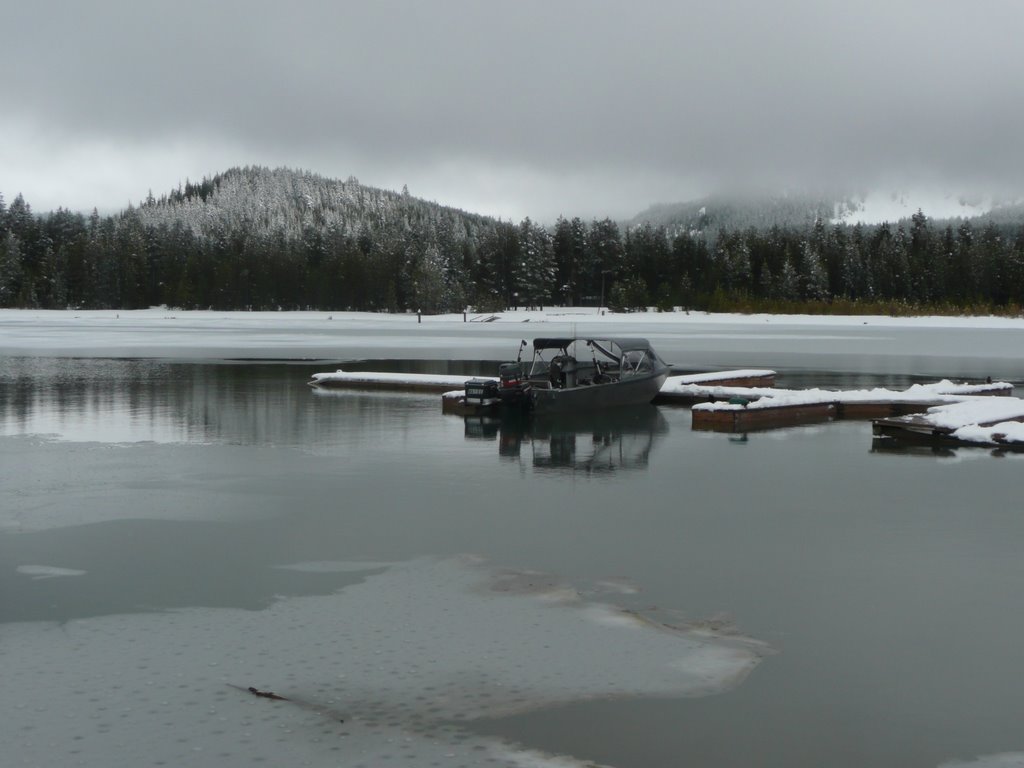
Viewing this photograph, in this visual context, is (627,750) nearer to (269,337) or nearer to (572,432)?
(572,432)

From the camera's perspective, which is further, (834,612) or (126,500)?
(126,500)

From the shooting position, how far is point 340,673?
22.4ft

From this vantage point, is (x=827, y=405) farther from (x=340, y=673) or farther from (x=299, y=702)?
(x=299, y=702)

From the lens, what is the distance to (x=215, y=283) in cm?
12825

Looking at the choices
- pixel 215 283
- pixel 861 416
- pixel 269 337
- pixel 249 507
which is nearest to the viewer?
pixel 249 507

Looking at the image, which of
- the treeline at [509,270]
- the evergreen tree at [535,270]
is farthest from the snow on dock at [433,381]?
the evergreen tree at [535,270]

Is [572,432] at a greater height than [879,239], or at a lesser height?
lesser

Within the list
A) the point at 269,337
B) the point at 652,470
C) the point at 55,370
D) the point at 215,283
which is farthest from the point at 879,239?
the point at 652,470

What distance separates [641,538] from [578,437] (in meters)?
8.07

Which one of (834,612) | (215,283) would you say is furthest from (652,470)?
(215,283)

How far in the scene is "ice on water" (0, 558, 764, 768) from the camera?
19.1ft

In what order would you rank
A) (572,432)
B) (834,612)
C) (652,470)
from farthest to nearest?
(572,432) → (652,470) → (834,612)

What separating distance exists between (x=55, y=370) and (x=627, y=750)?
29453mm

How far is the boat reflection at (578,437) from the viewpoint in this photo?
15.7m
